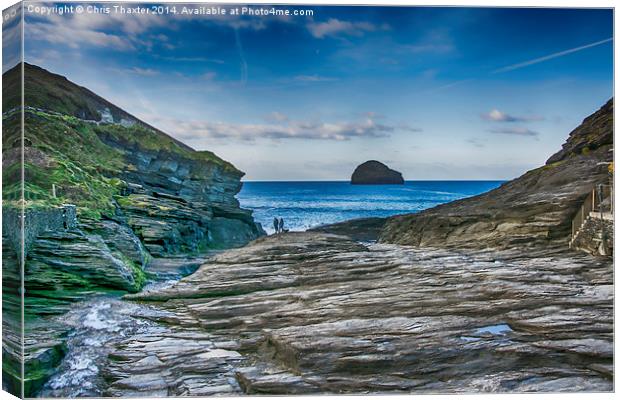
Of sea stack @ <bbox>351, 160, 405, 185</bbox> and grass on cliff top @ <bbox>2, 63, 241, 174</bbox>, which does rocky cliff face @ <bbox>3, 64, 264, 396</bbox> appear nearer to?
grass on cliff top @ <bbox>2, 63, 241, 174</bbox>

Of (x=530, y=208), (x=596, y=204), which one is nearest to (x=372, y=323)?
(x=530, y=208)

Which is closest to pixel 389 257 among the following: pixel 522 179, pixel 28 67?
pixel 522 179

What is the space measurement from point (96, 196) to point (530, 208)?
5.32 m

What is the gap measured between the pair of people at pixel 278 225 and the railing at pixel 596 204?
3.60 m

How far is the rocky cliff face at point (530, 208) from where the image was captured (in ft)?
29.0

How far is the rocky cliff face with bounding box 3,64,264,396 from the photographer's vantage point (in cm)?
812

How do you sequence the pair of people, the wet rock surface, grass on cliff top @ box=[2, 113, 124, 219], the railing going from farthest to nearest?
the pair of people < the railing < grass on cliff top @ box=[2, 113, 124, 219] < the wet rock surface

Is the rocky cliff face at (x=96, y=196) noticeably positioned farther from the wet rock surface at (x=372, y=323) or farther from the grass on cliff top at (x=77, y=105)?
the wet rock surface at (x=372, y=323)

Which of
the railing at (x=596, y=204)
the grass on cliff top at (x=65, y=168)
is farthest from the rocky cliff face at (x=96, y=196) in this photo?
the railing at (x=596, y=204)

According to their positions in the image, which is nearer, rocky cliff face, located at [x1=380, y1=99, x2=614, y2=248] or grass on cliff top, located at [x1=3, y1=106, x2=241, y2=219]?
grass on cliff top, located at [x1=3, y1=106, x2=241, y2=219]

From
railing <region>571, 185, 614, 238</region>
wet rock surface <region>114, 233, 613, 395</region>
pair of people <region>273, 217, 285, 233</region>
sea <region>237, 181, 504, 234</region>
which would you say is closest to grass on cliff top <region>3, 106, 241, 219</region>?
sea <region>237, 181, 504, 234</region>

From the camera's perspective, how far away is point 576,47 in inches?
346

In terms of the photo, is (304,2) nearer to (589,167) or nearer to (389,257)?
(389,257)

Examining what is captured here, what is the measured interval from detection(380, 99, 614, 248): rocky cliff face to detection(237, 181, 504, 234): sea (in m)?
0.14
